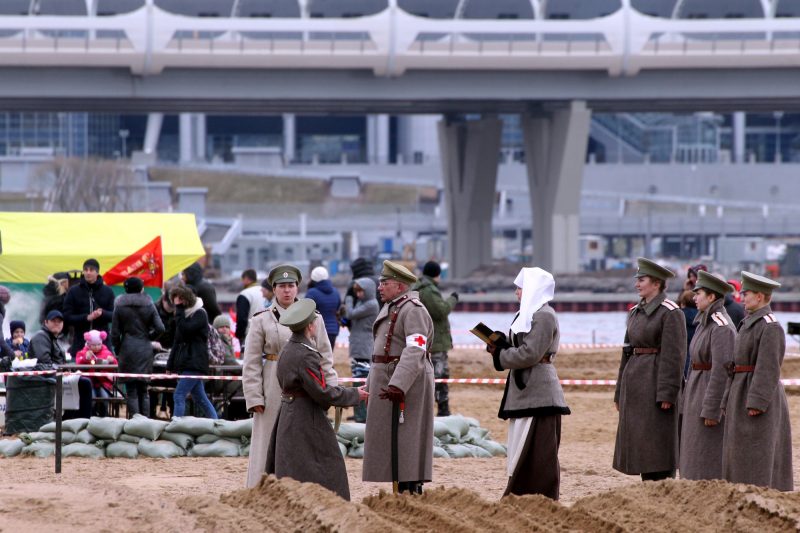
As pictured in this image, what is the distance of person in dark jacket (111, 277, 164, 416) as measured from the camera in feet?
49.4

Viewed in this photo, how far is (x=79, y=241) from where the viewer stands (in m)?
18.5

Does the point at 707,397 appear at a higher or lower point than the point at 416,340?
lower

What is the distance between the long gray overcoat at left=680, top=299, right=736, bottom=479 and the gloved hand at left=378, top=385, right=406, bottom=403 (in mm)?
2000

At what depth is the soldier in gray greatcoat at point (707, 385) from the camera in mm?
10602

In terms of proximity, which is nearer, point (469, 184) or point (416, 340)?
point (416, 340)

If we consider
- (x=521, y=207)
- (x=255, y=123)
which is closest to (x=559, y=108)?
(x=521, y=207)

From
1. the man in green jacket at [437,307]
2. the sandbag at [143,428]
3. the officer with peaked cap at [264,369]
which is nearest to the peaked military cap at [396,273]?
the officer with peaked cap at [264,369]

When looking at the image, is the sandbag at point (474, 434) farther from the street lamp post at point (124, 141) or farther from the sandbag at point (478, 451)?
the street lamp post at point (124, 141)

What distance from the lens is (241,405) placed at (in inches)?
598

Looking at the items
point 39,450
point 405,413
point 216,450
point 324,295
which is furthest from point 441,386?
point 405,413

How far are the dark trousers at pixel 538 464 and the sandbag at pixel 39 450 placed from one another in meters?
5.04

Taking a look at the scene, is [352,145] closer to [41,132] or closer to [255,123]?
[255,123]

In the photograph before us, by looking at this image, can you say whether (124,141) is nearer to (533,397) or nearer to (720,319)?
(720,319)

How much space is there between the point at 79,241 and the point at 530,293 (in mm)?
9488
